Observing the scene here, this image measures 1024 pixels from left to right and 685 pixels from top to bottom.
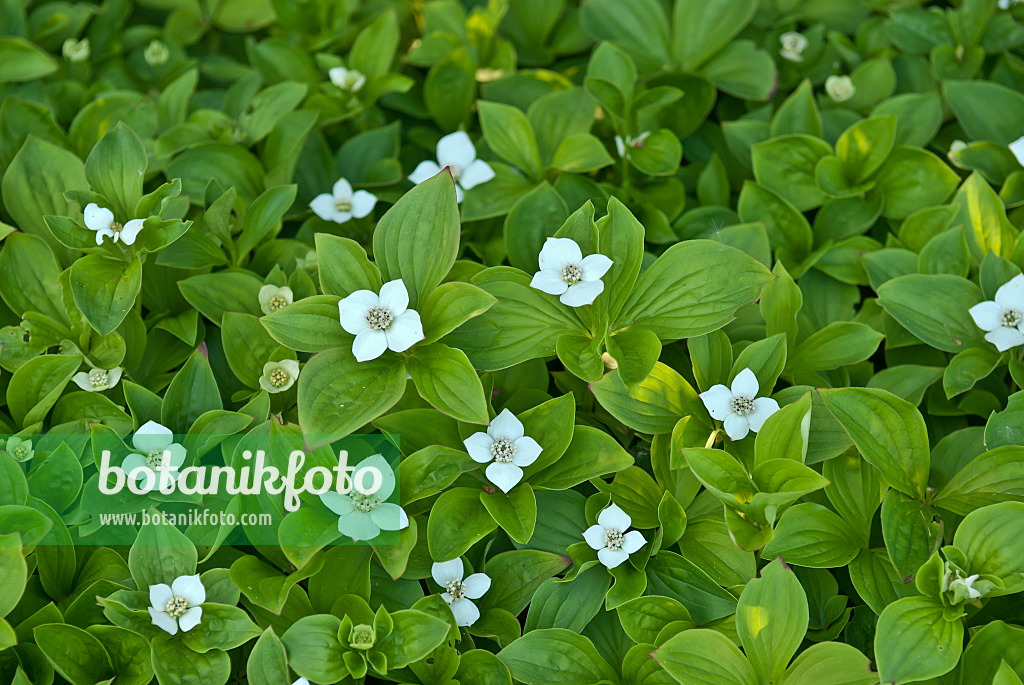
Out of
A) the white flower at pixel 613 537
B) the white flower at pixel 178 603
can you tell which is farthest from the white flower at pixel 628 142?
the white flower at pixel 178 603

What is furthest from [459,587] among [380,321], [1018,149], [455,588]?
[1018,149]

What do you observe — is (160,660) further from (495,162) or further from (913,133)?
(913,133)

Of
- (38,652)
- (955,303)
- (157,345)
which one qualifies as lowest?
(38,652)

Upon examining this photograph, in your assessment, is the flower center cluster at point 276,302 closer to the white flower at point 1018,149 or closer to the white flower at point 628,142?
the white flower at point 628,142

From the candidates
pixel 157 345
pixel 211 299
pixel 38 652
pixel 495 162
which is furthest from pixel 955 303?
pixel 38 652

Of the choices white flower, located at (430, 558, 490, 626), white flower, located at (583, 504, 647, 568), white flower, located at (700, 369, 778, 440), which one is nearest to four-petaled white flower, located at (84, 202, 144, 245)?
white flower, located at (430, 558, 490, 626)

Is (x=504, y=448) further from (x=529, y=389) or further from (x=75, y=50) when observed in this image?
(x=75, y=50)

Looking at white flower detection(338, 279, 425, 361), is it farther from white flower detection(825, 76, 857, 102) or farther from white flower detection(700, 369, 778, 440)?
white flower detection(825, 76, 857, 102)
